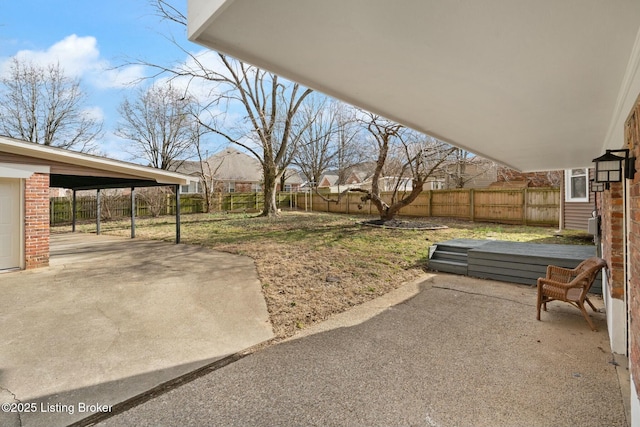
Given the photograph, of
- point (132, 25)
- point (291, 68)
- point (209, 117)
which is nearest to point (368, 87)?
point (291, 68)

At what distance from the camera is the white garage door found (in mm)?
6520

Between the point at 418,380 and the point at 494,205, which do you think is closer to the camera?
the point at 418,380

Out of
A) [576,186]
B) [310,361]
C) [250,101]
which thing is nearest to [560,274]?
[310,361]

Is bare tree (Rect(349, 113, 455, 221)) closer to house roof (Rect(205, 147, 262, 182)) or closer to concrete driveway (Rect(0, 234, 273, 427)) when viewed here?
concrete driveway (Rect(0, 234, 273, 427))

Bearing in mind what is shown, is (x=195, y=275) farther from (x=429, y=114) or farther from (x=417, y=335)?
(x=429, y=114)

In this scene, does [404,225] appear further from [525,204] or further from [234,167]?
[234,167]

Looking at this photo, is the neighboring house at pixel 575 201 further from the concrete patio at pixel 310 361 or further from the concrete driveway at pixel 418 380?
the concrete driveway at pixel 418 380

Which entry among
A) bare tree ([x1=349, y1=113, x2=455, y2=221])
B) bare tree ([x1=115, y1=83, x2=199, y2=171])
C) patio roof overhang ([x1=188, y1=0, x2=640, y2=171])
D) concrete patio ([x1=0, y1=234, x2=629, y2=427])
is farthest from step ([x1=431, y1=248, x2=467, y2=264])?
bare tree ([x1=115, y1=83, x2=199, y2=171])

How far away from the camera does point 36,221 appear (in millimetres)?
6863

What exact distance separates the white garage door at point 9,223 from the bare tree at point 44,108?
1671cm

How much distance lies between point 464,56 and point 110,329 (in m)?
4.64

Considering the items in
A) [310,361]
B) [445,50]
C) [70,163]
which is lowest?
[310,361]

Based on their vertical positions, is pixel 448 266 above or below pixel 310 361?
above

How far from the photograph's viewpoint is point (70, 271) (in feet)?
21.6
